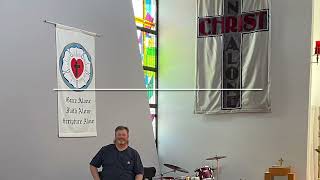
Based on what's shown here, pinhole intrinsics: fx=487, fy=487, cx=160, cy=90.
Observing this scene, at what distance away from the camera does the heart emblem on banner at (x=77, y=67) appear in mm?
6621

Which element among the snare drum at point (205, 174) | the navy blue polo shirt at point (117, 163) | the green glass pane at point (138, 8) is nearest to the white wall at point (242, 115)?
the green glass pane at point (138, 8)

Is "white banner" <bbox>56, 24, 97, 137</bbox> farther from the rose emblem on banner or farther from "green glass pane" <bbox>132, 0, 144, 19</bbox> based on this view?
"green glass pane" <bbox>132, 0, 144, 19</bbox>

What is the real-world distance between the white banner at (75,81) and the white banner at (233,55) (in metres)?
2.46

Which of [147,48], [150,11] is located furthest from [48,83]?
[150,11]

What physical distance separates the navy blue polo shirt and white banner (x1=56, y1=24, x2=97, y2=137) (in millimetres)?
1420

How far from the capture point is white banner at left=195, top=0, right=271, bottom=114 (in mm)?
8133

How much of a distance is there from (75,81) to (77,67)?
198 mm

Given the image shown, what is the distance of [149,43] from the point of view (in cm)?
941

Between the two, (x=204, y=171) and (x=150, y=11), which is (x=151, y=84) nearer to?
(x=150, y=11)

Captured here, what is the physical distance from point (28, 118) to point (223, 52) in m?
3.91

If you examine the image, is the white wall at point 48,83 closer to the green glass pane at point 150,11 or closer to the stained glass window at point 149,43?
the stained glass window at point 149,43

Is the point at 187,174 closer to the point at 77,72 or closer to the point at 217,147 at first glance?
the point at 217,147

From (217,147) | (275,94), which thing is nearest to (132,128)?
(217,147)

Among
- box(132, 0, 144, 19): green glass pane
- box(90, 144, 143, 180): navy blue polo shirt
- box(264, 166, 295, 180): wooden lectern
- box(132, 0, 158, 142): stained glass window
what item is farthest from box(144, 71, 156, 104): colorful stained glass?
box(90, 144, 143, 180): navy blue polo shirt
